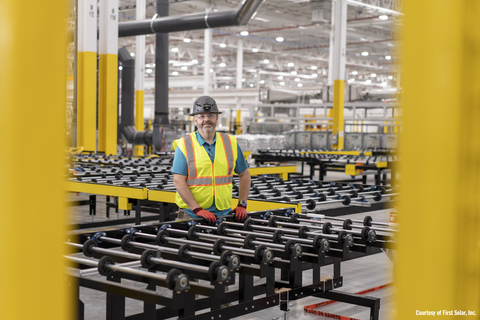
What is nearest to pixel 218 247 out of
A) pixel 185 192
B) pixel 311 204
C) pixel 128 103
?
pixel 185 192

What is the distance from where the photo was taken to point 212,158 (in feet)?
13.7

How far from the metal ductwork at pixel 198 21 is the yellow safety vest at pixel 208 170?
8.70 m

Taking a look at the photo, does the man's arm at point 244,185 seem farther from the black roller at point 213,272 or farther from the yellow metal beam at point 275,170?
the yellow metal beam at point 275,170

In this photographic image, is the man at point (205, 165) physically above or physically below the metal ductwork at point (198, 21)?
below

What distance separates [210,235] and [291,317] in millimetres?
1604

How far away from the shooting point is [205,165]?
13.5 feet

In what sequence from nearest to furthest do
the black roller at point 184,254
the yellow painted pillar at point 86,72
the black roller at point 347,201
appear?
the black roller at point 184,254 → the black roller at point 347,201 → the yellow painted pillar at point 86,72

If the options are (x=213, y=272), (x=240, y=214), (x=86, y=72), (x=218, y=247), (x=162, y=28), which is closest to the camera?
(x=213, y=272)

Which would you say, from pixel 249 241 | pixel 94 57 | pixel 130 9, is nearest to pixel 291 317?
pixel 249 241

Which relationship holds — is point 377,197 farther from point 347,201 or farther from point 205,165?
point 205,165

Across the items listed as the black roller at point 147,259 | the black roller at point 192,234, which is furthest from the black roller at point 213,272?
the black roller at point 192,234
